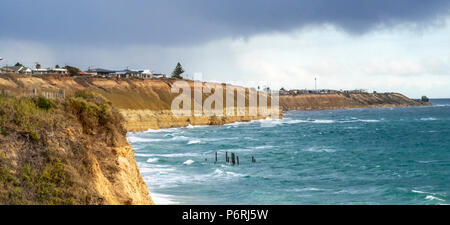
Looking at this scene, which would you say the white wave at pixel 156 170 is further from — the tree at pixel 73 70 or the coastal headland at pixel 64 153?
the tree at pixel 73 70

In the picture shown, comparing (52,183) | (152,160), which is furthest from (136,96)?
(52,183)

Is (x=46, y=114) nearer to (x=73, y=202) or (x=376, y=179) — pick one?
(x=73, y=202)

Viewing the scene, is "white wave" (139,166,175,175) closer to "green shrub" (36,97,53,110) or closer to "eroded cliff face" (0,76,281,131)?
"green shrub" (36,97,53,110)

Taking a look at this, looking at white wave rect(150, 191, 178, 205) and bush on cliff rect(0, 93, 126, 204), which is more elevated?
bush on cliff rect(0, 93, 126, 204)

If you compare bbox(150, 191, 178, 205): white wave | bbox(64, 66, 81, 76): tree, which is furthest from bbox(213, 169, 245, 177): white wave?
bbox(64, 66, 81, 76): tree

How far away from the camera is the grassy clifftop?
525 inches

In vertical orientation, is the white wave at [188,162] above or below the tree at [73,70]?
below

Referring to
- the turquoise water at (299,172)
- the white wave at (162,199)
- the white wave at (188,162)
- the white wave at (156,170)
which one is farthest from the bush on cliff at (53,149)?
the white wave at (188,162)

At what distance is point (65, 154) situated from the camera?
14984mm

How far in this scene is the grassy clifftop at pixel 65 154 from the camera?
43.7 feet

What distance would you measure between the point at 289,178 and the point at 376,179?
6.31 metres

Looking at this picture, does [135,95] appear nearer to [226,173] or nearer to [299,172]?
[226,173]

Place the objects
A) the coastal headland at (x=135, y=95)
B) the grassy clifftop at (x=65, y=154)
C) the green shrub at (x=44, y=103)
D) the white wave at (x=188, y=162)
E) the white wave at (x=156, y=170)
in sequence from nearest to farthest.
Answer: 1. the grassy clifftop at (x=65, y=154)
2. the green shrub at (x=44, y=103)
3. the white wave at (x=156, y=170)
4. the white wave at (x=188, y=162)
5. the coastal headland at (x=135, y=95)
